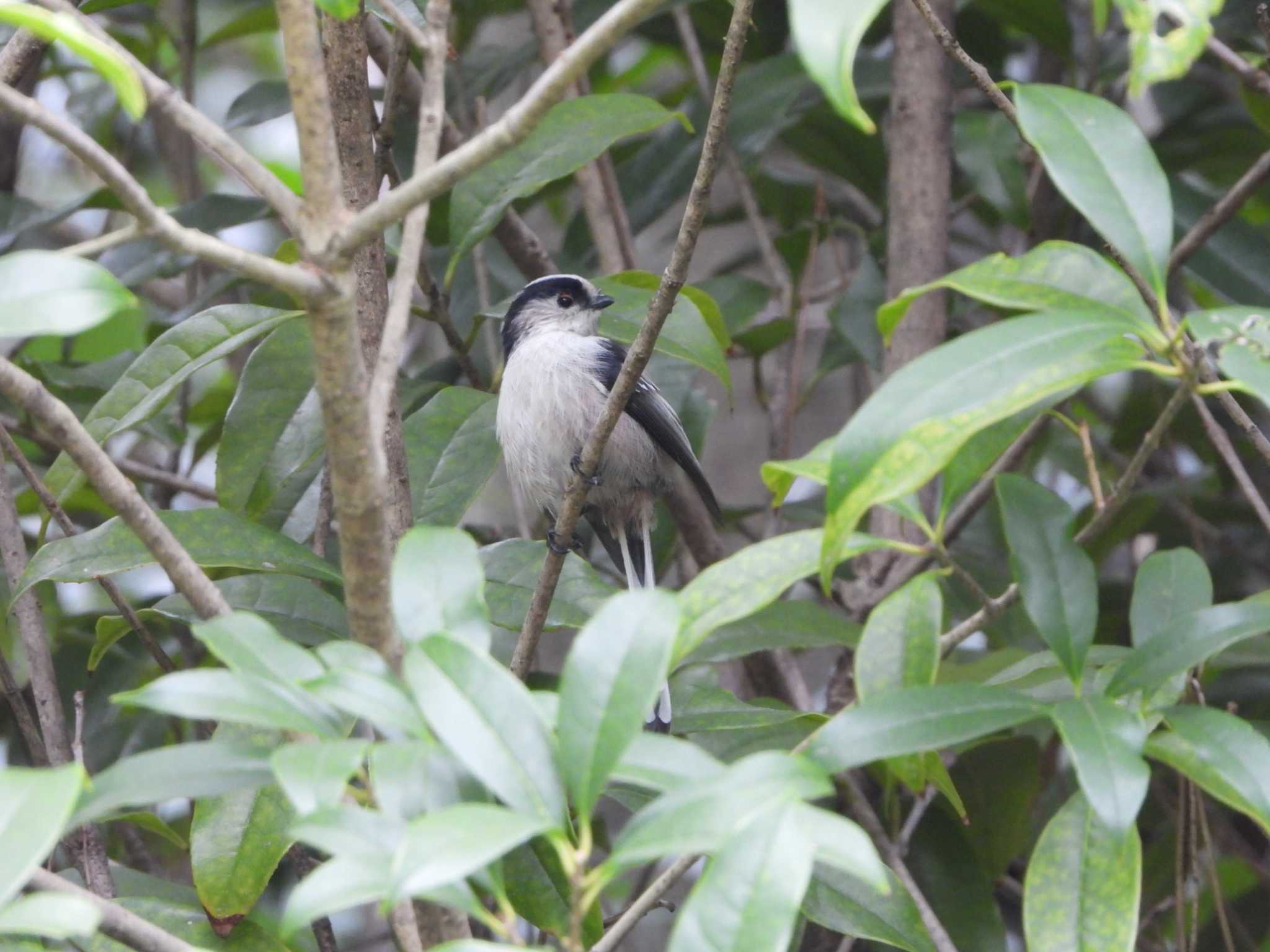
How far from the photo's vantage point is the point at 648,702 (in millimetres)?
1433

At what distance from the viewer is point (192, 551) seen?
258 centimetres

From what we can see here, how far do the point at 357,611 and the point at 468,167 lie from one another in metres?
0.57

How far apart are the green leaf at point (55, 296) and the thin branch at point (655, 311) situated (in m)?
0.57

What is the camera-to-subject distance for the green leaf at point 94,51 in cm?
149

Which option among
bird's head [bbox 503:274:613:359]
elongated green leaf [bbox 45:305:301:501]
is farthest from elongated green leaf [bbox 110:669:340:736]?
bird's head [bbox 503:274:613:359]

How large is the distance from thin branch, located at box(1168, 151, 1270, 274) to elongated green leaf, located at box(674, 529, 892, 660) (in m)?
1.71

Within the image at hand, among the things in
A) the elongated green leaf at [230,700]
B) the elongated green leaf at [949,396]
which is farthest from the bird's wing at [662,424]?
the elongated green leaf at [230,700]

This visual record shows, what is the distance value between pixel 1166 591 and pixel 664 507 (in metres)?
2.54

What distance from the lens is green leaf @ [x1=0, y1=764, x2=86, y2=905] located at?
1254 mm

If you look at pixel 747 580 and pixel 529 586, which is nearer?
pixel 747 580

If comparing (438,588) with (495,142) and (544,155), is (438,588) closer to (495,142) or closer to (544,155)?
(495,142)

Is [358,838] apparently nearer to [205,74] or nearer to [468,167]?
[468,167]

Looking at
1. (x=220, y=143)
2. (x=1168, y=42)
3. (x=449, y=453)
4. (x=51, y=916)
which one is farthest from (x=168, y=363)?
(x=1168, y=42)

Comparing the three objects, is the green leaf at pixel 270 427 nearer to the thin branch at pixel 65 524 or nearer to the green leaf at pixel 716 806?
the thin branch at pixel 65 524
